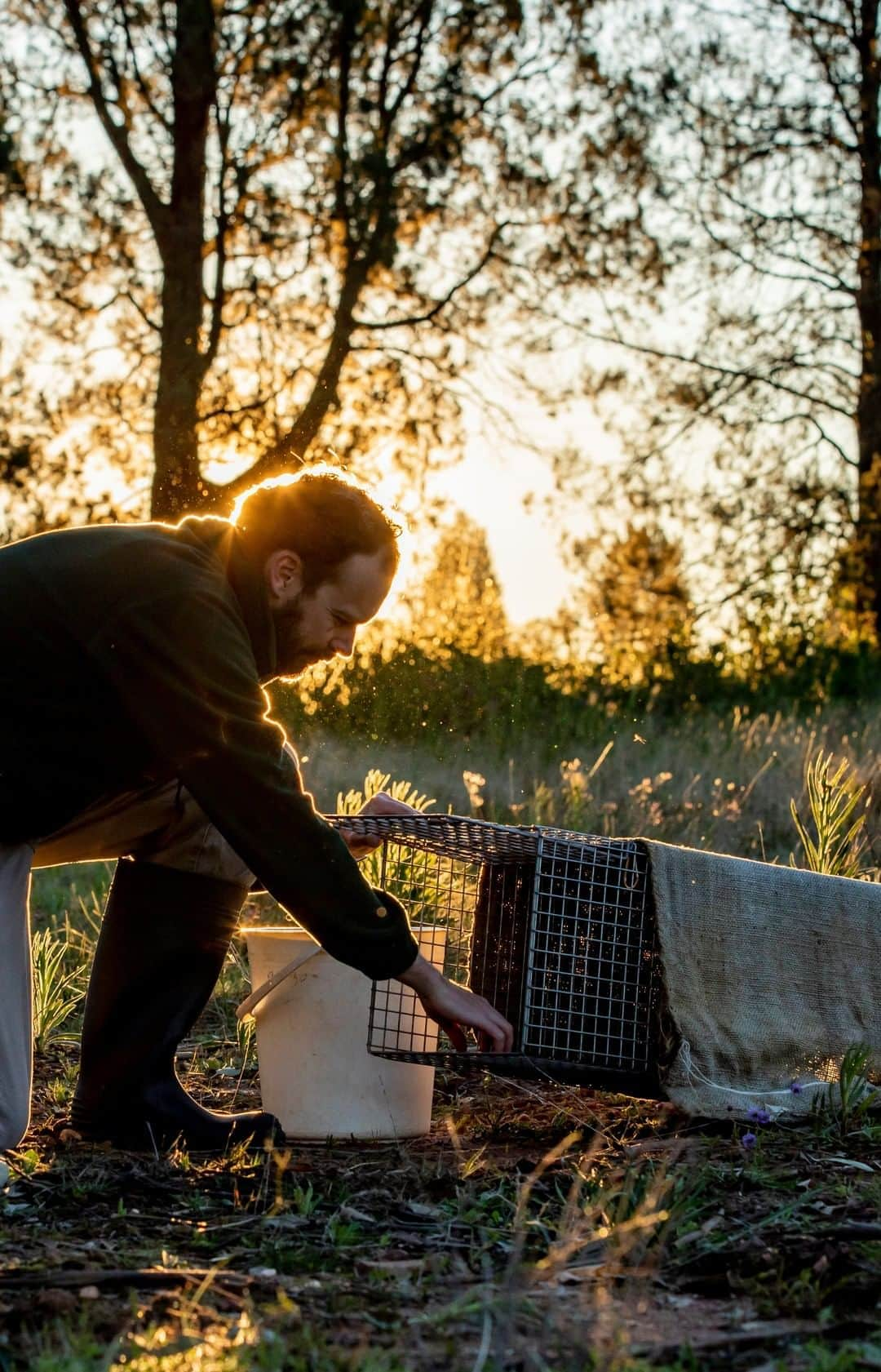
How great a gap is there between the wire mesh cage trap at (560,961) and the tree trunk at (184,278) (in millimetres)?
7058

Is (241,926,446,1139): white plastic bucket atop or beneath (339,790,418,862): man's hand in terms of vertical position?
beneath

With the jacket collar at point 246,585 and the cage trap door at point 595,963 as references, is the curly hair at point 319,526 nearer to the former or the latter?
the jacket collar at point 246,585

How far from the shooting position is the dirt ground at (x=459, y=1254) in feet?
6.63

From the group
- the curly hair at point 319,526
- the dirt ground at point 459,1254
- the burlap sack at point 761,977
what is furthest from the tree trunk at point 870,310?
the curly hair at point 319,526

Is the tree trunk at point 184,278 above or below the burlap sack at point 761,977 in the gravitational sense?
above

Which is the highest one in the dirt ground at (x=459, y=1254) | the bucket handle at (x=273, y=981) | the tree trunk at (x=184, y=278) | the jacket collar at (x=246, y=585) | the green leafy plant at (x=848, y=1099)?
the tree trunk at (x=184, y=278)

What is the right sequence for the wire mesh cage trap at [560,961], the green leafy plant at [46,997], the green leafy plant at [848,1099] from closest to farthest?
the wire mesh cage trap at [560,961] → the green leafy plant at [848,1099] → the green leafy plant at [46,997]

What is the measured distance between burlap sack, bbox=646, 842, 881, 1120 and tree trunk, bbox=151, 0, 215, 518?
7275mm

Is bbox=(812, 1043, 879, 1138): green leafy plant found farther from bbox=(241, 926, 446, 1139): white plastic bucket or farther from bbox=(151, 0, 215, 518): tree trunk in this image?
bbox=(151, 0, 215, 518): tree trunk

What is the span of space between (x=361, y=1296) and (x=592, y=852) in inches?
56.3

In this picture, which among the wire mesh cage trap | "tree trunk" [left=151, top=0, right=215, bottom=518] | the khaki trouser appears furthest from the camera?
"tree trunk" [left=151, top=0, right=215, bottom=518]

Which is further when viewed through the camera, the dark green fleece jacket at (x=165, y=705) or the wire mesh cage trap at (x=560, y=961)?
the wire mesh cage trap at (x=560, y=961)

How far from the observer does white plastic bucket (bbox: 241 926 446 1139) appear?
3479 millimetres

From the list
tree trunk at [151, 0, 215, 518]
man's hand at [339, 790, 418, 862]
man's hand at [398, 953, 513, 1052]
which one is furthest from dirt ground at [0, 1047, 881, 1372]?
tree trunk at [151, 0, 215, 518]
